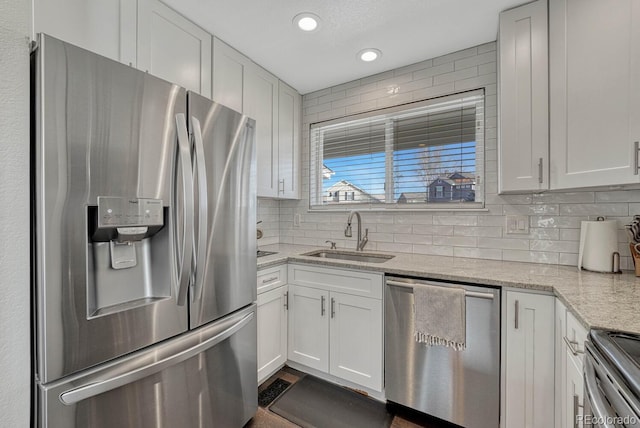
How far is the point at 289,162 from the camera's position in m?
2.66

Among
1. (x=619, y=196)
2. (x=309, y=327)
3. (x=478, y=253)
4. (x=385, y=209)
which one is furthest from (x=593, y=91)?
(x=309, y=327)

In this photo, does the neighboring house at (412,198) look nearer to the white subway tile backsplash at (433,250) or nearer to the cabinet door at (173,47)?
the white subway tile backsplash at (433,250)

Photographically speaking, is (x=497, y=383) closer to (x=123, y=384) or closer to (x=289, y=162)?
(x=123, y=384)

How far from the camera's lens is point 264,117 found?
2.35 m

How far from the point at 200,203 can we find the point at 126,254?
339 millimetres

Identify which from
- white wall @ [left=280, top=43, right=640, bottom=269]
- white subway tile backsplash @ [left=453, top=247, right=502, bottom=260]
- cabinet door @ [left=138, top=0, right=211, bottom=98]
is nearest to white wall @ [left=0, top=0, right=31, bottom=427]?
cabinet door @ [left=138, top=0, right=211, bottom=98]

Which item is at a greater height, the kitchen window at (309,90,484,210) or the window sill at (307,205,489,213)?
the kitchen window at (309,90,484,210)

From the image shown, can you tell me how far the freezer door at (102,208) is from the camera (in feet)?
2.77

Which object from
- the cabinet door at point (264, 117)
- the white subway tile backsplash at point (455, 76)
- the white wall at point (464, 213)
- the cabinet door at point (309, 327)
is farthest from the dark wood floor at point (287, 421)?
the white subway tile backsplash at point (455, 76)

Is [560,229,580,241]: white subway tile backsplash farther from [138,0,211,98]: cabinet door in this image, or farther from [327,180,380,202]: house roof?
[138,0,211,98]: cabinet door

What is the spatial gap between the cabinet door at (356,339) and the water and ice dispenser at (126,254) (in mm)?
1149

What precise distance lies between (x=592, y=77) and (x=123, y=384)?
246cm

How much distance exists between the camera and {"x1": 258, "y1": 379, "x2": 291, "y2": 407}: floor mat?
6.09 feet

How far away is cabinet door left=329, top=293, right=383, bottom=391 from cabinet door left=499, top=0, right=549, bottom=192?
1.16m
